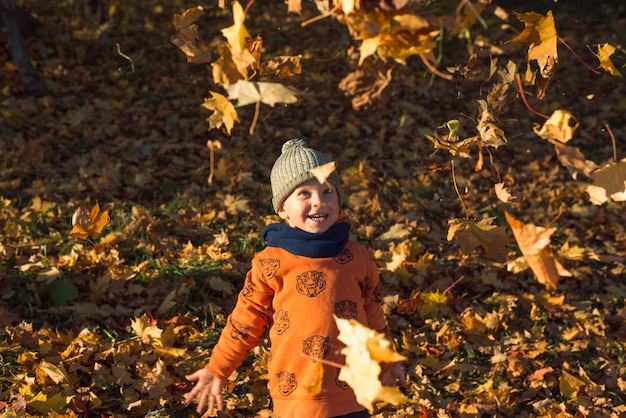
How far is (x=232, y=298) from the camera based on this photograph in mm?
3926

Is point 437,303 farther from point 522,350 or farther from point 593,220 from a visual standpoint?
point 593,220

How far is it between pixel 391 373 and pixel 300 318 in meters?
0.61

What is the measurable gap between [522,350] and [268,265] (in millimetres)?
1938

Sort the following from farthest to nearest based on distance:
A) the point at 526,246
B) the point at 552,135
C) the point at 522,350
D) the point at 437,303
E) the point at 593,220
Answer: the point at 593,220 < the point at 437,303 < the point at 522,350 < the point at 552,135 < the point at 526,246

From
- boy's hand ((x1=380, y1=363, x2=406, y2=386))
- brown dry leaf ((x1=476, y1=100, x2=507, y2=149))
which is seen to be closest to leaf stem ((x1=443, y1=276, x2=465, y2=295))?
boy's hand ((x1=380, y1=363, x2=406, y2=386))

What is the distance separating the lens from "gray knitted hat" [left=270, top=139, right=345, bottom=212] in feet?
7.86

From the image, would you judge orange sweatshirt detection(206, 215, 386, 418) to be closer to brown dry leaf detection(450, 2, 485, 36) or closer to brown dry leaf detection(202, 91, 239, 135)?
brown dry leaf detection(202, 91, 239, 135)

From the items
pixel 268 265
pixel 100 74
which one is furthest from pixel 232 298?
pixel 100 74

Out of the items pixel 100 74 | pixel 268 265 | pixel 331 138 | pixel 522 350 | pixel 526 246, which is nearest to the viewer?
pixel 526 246

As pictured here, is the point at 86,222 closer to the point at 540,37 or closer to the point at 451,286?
the point at 540,37

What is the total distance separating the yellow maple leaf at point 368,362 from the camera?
1.46 meters

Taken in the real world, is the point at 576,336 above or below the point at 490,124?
below

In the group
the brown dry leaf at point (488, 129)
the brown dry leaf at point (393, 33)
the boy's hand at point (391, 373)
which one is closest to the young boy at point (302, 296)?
the boy's hand at point (391, 373)

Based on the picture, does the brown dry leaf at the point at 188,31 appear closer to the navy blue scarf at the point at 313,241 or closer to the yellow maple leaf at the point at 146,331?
the navy blue scarf at the point at 313,241
